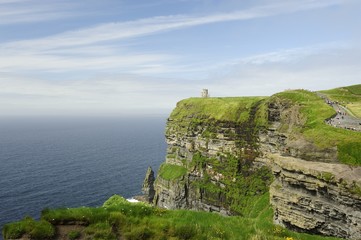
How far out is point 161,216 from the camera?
17781 millimetres

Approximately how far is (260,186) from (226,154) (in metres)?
11.5

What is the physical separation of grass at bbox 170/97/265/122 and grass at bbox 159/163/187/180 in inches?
573

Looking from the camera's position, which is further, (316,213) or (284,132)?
(284,132)

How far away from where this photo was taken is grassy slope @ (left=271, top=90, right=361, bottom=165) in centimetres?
3067

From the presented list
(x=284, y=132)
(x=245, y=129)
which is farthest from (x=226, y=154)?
(x=284, y=132)

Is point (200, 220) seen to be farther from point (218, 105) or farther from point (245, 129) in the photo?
point (218, 105)

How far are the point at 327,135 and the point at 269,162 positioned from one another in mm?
28969

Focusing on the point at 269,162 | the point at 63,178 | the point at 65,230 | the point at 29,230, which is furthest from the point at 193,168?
the point at 63,178

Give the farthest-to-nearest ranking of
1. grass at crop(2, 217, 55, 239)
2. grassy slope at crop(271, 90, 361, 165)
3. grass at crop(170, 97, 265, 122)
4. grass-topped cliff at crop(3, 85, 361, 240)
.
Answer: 1. grass at crop(170, 97, 265, 122)
2. grassy slope at crop(271, 90, 361, 165)
3. grass-topped cliff at crop(3, 85, 361, 240)
4. grass at crop(2, 217, 55, 239)

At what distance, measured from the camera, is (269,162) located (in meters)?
62.7

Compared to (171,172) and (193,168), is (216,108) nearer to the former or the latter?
(193,168)

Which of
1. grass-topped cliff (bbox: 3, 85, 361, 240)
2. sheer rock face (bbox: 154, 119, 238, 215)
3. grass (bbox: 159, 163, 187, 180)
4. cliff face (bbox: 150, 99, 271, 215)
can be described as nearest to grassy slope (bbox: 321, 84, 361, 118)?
grass-topped cliff (bbox: 3, 85, 361, 240)

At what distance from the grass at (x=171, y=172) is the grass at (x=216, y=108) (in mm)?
14545

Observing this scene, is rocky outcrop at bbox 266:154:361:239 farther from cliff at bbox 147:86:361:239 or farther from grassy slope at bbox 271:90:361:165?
grassy slope at bbox 271:90:361:165
